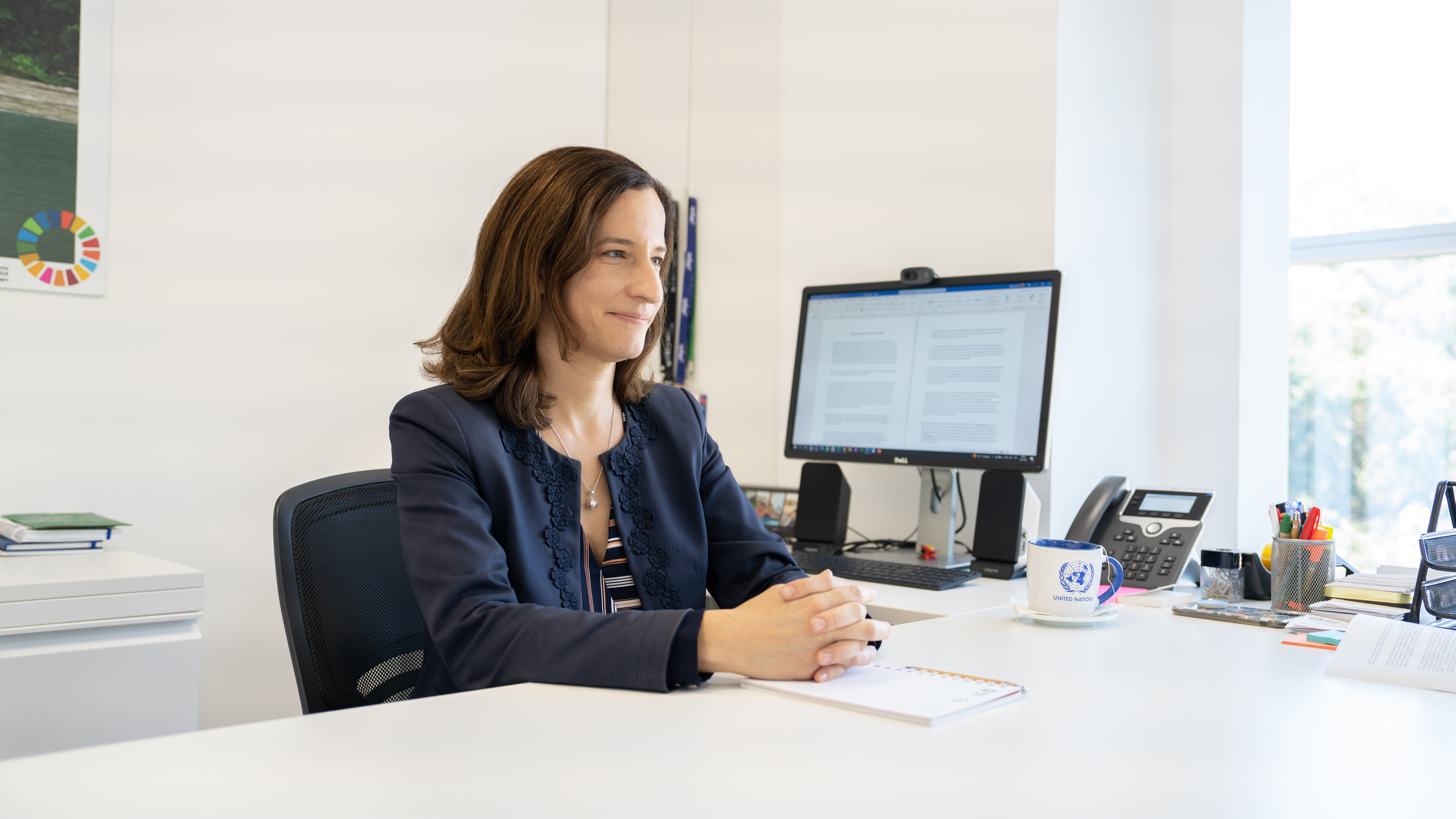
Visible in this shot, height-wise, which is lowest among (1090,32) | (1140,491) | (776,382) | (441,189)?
(1140,491)

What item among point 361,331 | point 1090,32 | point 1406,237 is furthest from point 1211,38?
point 361,331

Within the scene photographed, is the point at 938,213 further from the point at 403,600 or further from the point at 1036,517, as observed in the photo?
the point at 403,600

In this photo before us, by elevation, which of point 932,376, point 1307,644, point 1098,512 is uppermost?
point 932,376

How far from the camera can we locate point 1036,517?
Answer: 1.91 meters

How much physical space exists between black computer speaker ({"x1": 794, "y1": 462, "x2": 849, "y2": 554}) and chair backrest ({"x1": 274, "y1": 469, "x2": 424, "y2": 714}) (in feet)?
3.19

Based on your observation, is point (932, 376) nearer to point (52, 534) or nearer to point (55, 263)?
point (52, 534)

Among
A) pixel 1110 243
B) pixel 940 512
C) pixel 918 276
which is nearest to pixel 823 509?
pixel 940 512

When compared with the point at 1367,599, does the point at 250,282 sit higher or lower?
higher

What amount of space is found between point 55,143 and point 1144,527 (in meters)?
2.34

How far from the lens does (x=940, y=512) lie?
6.78 feet

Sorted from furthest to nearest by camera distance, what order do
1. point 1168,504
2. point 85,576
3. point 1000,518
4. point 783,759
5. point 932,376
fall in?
point 932,376 < point 1000,518 < point 1168,504 < point 85,576 < point 783,759

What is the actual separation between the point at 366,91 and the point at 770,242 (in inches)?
44.1

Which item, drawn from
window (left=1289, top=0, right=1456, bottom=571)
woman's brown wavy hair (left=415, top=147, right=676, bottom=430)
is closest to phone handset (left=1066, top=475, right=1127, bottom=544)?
window (left=1289, top=0, right=1456, bottom=571)

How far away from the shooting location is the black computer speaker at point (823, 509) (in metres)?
2.10
